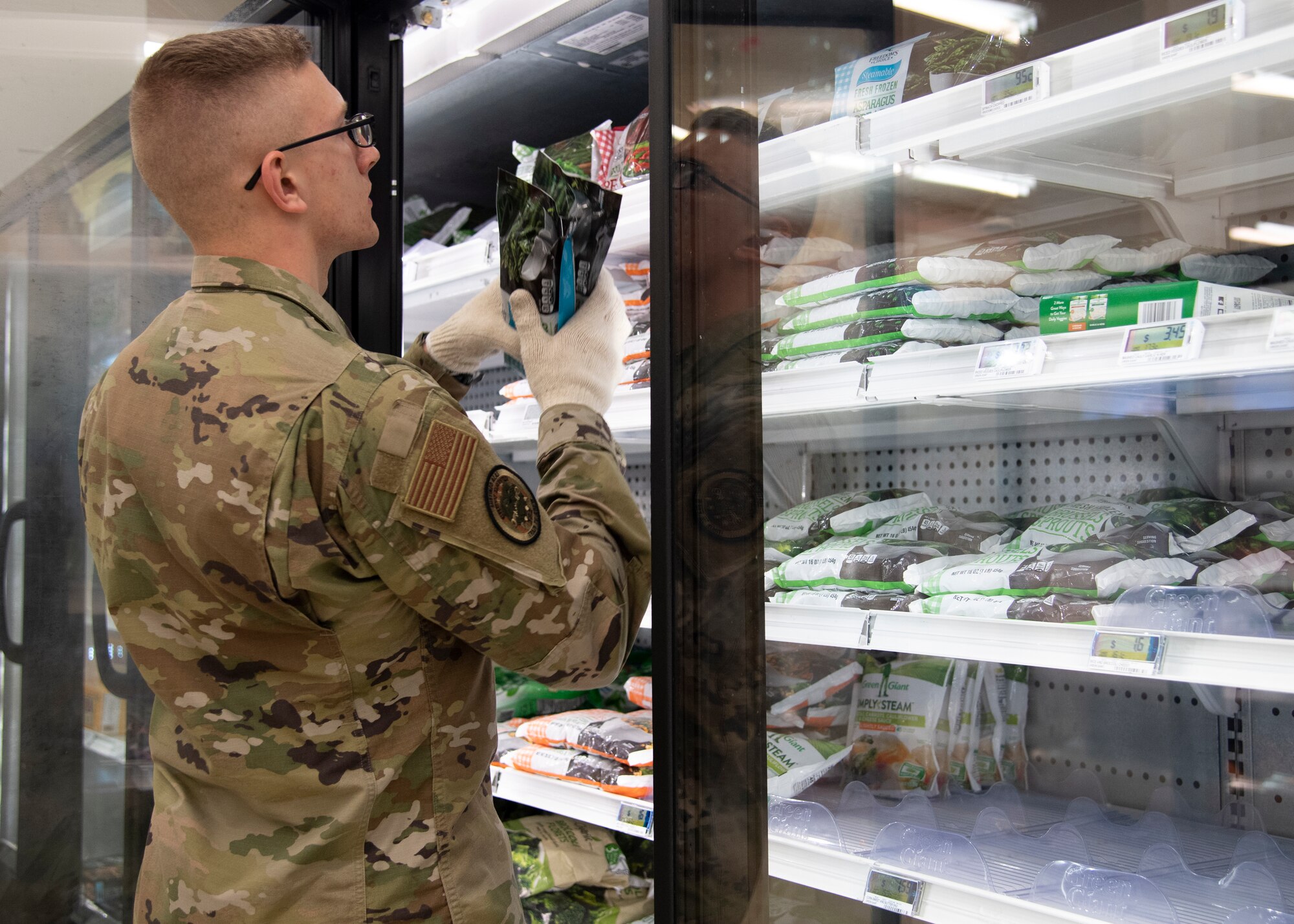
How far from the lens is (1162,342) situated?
1.10 meters

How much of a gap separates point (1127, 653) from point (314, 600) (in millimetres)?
848

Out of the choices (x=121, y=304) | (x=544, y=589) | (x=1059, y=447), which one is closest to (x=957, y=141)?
(x=1059, y=447)

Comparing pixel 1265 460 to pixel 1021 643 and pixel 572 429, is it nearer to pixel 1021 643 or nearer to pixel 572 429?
pixel 1021 643

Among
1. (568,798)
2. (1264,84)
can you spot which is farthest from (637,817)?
(1264,84)

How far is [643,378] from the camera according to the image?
2.15 m

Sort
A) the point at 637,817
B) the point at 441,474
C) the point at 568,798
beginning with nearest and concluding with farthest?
1. the point at 441,474
2. the point at 637,817
3. the point at 568,798

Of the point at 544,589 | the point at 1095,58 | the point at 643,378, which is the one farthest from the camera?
the point at 643,378

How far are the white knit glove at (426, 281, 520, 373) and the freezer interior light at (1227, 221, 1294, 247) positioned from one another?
83cm

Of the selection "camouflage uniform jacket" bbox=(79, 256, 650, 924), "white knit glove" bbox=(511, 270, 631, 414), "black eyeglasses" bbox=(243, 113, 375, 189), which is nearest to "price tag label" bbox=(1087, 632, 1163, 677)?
"camouflage uniform jacket" bbox=(79, 256, 650, 924)

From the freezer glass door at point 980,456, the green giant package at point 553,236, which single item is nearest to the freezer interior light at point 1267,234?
the freezer glass door at point 980,456

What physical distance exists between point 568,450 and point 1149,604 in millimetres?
681

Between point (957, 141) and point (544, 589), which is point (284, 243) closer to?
point (544, 589)

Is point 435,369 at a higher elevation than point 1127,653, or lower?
higher

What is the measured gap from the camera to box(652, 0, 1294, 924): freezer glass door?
1.09 m
